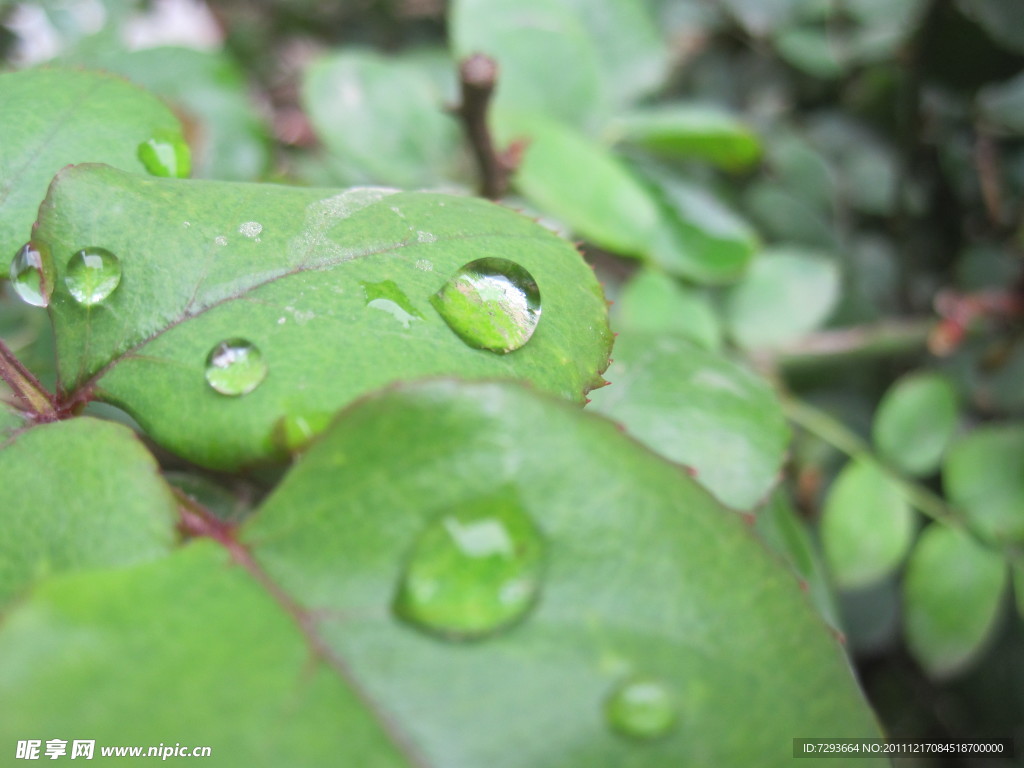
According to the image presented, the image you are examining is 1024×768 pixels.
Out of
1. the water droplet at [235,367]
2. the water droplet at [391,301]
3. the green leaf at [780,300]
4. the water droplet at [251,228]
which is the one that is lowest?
the green leaf at [780,300]

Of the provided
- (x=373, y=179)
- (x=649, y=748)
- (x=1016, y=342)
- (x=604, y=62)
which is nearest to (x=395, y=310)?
(x=649, y=748)

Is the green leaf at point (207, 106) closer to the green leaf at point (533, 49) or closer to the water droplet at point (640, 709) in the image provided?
the green leaf at point (533, 49)

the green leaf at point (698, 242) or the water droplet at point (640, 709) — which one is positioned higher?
the water droplet at point (640, 709)

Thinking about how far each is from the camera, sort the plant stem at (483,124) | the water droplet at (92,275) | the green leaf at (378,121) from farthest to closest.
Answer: the green leaf at (378,121), the plant stem at (483,124), the water droplet at (92,275)

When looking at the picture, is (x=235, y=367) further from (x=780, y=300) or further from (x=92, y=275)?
(x=780, y=300)

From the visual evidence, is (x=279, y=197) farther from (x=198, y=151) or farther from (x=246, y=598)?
(x=198, y=151)

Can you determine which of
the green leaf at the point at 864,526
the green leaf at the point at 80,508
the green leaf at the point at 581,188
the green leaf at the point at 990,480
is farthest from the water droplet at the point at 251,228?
the green leaf at the point at 990,480

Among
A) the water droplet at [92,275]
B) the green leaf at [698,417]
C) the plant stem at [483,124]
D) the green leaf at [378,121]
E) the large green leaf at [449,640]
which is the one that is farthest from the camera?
the green leaf at [378,121]
